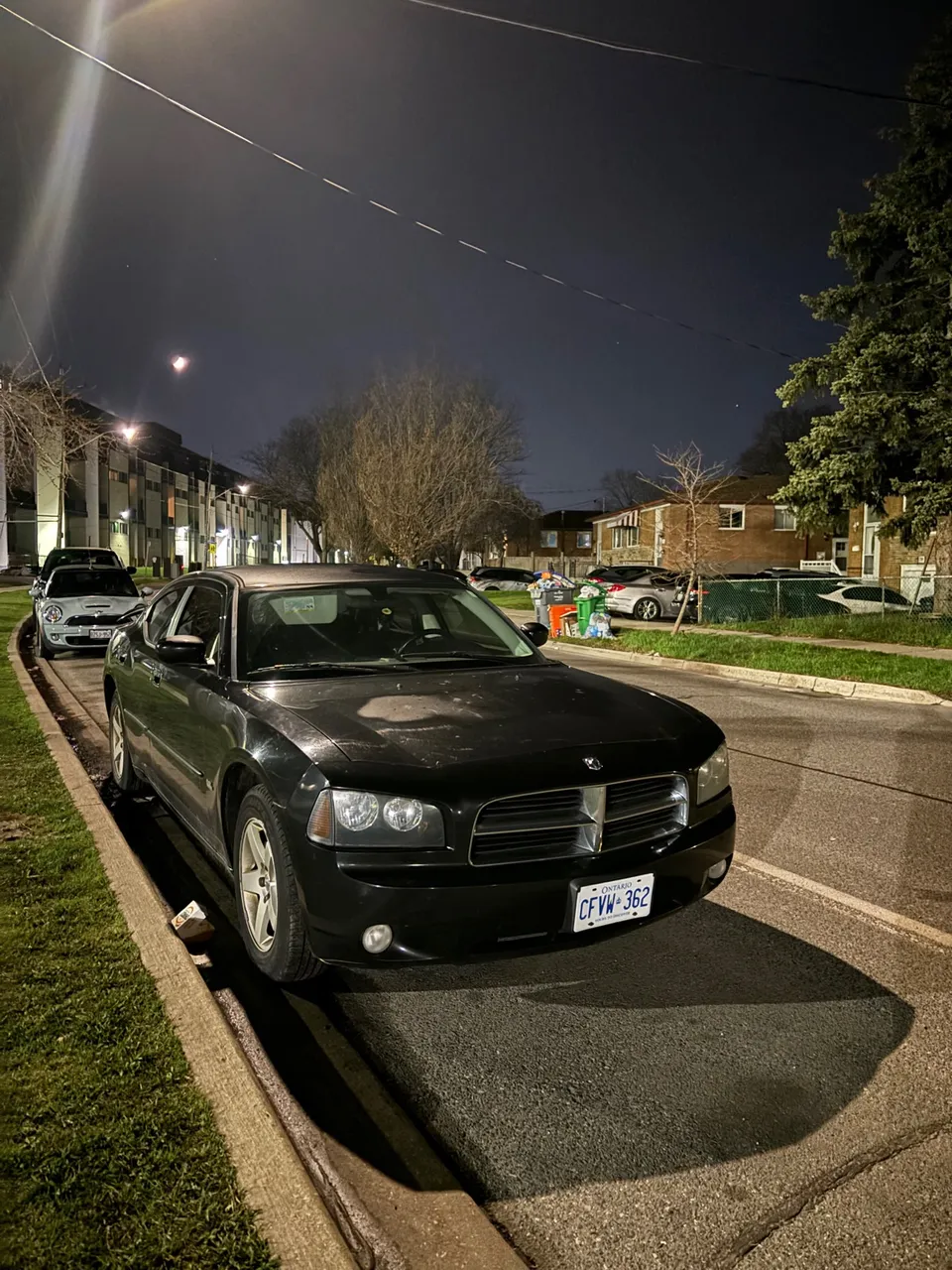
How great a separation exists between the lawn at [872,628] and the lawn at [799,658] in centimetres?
189

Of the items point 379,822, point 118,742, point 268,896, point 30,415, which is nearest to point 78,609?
point 30,415

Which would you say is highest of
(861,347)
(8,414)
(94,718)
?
(861,347)

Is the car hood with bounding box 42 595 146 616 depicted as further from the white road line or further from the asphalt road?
the white road line

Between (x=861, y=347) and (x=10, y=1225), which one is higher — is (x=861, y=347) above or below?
above

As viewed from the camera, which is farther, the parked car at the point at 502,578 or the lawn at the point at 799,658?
the parked car at the point at 502,578

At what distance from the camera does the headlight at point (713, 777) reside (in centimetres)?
337

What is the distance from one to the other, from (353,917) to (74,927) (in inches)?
60.7

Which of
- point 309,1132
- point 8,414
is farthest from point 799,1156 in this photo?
point 8,414

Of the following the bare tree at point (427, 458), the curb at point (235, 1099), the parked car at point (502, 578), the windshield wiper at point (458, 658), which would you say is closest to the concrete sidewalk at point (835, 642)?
the windshield wiper at point (458, 658)

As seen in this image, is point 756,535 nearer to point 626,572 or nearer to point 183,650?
point 626,572

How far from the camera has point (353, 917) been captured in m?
2.80

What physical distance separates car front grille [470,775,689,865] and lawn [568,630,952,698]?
30.5 ft

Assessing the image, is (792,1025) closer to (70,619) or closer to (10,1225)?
(10,1225)

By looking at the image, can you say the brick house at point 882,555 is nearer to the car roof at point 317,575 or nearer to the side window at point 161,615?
the car roof at point 317,575
